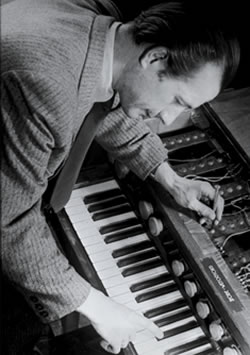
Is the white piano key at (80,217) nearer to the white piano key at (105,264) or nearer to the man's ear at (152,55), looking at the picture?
the white piano key at (105,264)

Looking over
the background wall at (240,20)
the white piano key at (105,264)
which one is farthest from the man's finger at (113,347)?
the background wall at (240,20)

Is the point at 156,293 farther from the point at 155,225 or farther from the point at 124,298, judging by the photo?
the point at 155,225

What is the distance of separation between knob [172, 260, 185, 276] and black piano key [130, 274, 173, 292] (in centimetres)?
10

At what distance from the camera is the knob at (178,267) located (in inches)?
76.7

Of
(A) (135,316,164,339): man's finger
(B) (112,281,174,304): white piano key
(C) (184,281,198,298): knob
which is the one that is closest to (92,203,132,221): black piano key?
(B) (112,281,174,304): white piano key

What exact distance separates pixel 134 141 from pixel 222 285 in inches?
26.0

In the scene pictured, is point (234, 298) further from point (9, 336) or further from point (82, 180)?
point (9, 336)

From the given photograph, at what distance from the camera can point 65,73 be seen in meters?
1.45

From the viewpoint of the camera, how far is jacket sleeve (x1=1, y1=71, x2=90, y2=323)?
1402 millimetres

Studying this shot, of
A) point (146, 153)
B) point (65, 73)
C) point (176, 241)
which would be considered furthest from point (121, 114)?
point (65, 73)

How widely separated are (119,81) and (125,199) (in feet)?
2.41

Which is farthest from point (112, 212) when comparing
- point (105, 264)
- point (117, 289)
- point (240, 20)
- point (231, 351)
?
point (240, 20)

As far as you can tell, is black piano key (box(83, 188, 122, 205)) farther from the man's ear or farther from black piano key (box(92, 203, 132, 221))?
the man's ear

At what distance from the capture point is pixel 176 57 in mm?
1529
